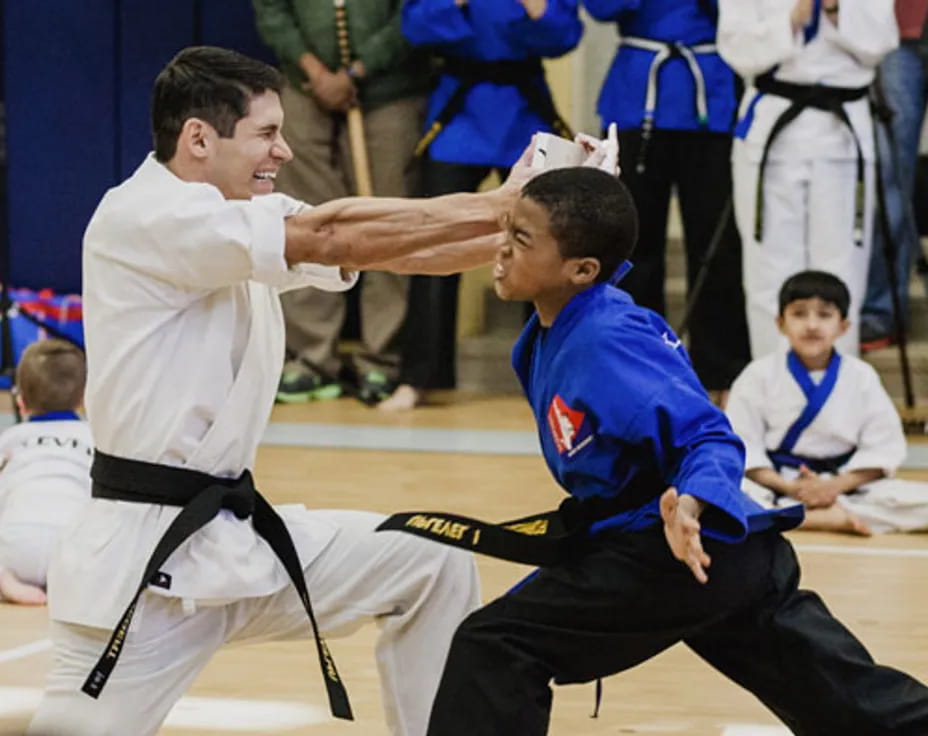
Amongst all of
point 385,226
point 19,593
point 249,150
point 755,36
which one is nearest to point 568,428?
point 385,226

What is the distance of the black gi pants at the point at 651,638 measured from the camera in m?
2.63

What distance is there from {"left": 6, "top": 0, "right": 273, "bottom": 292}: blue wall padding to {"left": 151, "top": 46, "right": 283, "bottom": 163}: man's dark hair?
18.6 feet

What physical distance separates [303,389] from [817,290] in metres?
Answer: 2.82

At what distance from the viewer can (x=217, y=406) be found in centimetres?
284

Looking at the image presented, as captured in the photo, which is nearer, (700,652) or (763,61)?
(700,652)

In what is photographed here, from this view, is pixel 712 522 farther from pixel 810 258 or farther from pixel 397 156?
pixel 397 156

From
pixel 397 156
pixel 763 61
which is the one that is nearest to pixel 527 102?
pixel 397 156

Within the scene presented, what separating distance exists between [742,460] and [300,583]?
776mm

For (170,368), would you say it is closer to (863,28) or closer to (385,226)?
(385,226)

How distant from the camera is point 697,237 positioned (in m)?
7.11

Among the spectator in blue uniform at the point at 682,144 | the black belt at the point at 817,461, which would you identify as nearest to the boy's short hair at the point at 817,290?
the black belt at the point at 817,461

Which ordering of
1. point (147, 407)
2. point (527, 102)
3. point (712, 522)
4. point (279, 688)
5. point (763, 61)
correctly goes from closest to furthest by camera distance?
point (712, 522) → point (147, 407) → point (279, 688) → point (763, 61) → point (527, 102)

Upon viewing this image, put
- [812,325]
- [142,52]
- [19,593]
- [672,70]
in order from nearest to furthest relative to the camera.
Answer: [19,593] < [812,325] < [672,70] < [142,52]

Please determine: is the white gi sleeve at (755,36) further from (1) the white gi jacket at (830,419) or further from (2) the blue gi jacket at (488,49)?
(1) the white gi jacket at (830,419)
